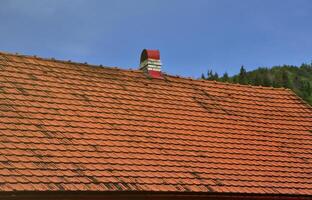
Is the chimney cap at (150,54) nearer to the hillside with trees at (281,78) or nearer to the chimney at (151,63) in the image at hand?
the chimney at (151,63)

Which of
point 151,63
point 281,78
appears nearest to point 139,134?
point 151,63

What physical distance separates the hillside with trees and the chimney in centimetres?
9820

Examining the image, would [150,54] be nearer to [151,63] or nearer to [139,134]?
[151,63]

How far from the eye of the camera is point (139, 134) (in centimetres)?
1254

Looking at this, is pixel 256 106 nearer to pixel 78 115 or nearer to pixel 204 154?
pixel 204 154

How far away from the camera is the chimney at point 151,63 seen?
A: 51.9 ft

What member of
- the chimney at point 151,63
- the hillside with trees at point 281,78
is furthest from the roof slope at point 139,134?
the hillside with trees at point 281,78

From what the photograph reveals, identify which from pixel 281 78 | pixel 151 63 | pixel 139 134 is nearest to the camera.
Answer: pixel 139 134

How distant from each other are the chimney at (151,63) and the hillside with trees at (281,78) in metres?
A: 98.2

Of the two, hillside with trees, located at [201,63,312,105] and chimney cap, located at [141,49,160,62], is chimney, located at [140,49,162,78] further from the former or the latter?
hillside with trees, located at [201,63,312,105]

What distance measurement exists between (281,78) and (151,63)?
14535cm

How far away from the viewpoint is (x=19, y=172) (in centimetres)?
963

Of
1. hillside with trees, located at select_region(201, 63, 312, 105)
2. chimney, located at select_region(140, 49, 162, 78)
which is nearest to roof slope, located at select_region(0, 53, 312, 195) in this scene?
chimney, located at select_region(140, 49, 162, 78)

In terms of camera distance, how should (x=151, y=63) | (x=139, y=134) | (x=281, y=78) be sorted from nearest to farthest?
1. (x=139, y=134)
2. (x=151, y=63)
3. (x=281, y=78)
